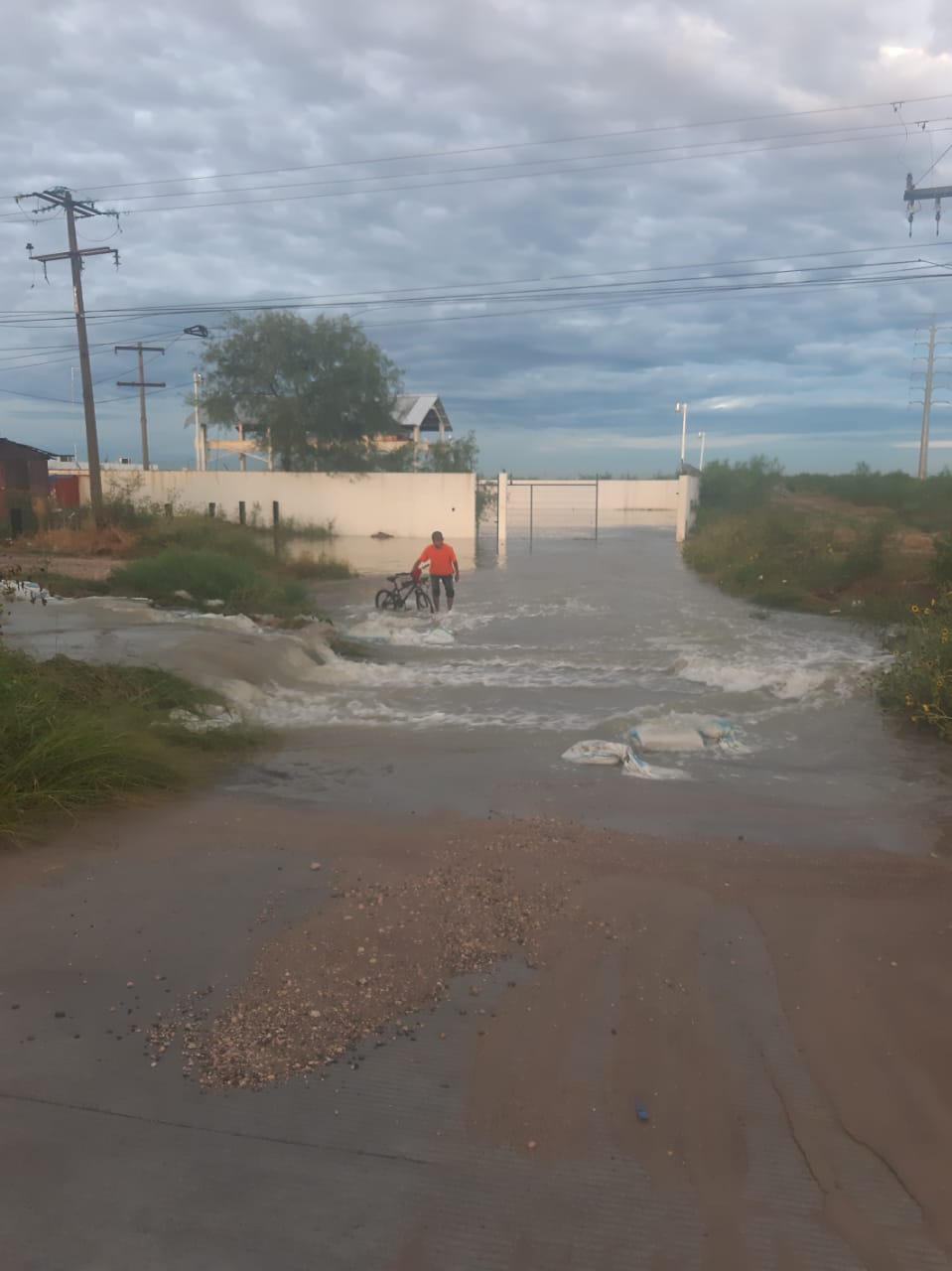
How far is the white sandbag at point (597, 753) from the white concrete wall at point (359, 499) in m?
25.1

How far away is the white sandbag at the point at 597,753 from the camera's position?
26.4ft

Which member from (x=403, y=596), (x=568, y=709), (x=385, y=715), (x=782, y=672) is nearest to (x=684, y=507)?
(x=403, y=596)

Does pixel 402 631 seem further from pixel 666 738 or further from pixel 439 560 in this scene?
pixel 666 738

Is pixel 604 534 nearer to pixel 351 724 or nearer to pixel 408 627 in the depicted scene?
pixel 408 627

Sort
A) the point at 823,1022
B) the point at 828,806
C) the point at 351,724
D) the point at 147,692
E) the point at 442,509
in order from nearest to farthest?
the point at 823,1022, the point at 828,806, the point at 147,692, the point at 351,724, the point at 442,509

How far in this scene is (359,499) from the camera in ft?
110

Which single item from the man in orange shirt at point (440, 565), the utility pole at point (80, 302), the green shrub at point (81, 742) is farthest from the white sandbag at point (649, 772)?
the utility pole at point (80, 302)

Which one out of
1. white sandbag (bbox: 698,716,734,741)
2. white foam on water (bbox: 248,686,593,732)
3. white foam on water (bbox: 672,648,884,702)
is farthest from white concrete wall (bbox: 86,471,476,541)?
white sandbag (bbox: 698,716,734,741)

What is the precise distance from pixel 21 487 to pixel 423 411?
63.6 ft

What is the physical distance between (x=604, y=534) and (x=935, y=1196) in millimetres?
36795

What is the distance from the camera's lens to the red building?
27516 mm

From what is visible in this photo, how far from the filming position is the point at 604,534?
39.0m

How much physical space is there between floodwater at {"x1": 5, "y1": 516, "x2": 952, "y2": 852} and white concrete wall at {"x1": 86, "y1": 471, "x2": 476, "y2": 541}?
546 inches

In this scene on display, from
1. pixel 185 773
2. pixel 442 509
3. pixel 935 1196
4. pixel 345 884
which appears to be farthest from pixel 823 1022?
pixel 442 509
